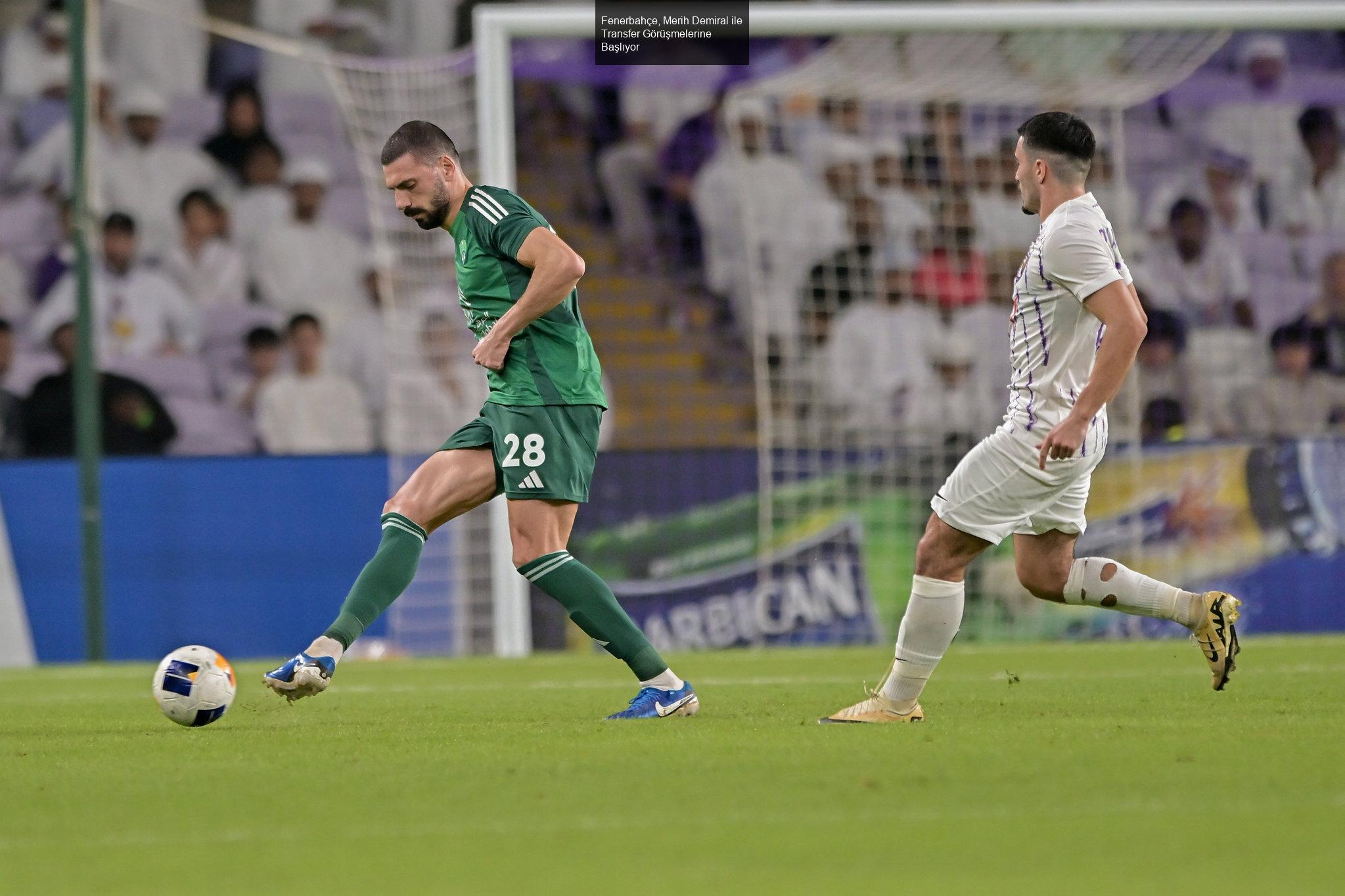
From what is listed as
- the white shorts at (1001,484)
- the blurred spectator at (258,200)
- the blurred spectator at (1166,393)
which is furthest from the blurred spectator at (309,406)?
the white shorts at (1001,484)

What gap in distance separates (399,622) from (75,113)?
3.79 m

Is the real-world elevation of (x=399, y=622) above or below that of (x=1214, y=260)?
below

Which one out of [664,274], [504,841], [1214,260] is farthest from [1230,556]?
Result: [504,841]

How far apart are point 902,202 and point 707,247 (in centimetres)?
160

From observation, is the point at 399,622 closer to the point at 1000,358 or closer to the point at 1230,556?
the point at 1000,358

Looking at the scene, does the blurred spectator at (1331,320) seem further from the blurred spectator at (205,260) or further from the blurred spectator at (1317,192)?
the blurred spectator at (205,260)

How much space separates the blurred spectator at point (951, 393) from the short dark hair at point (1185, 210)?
2.42 meters

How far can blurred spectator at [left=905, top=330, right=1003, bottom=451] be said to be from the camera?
12.5 m

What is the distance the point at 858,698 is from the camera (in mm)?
6695

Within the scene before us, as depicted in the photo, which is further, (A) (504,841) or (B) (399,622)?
(B) (399,622)

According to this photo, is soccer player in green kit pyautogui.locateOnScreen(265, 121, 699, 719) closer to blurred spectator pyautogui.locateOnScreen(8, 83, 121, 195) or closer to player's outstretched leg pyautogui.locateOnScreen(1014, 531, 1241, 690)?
player's outstretched leg pyautogui.locateOnScreen(1014, 531, 1241, 690)

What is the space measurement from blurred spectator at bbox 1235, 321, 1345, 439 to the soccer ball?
9.24 metres

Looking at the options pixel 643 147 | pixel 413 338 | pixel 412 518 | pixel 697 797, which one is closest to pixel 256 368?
pixel 413 338

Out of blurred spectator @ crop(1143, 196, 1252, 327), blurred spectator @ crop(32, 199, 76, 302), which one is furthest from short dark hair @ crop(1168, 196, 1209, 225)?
blurred spectator @ crop(32, 199, 76, 302)
